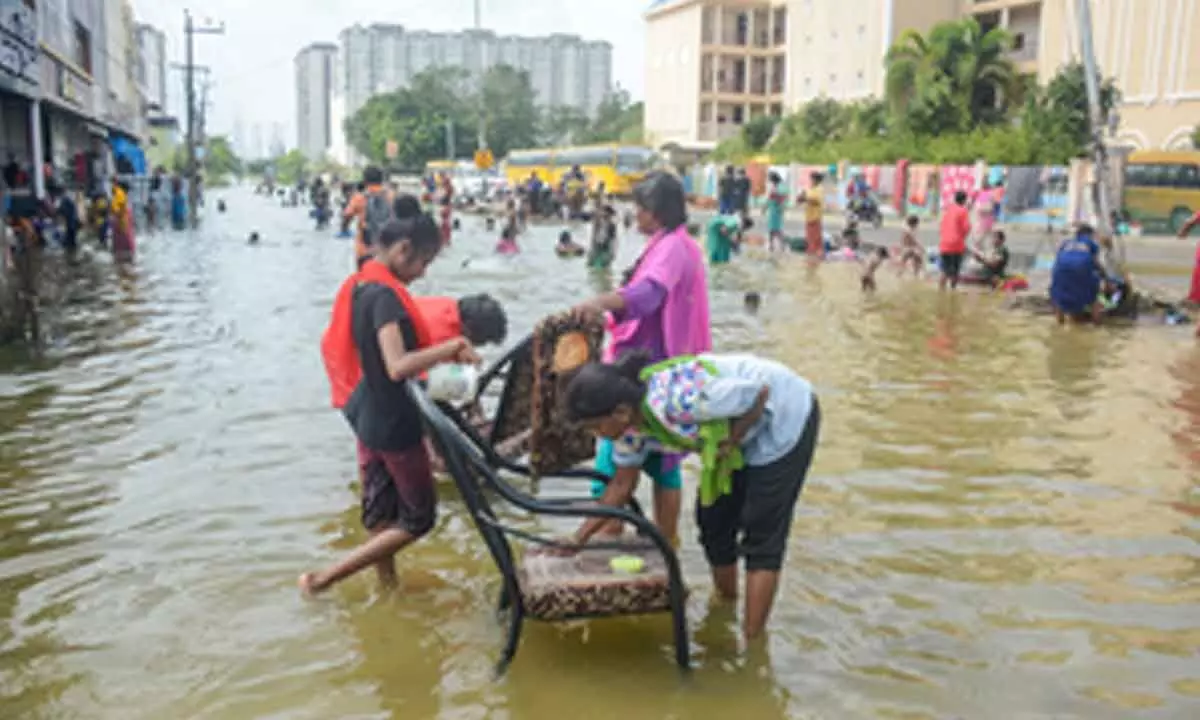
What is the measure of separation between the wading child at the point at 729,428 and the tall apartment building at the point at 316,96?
531 feet

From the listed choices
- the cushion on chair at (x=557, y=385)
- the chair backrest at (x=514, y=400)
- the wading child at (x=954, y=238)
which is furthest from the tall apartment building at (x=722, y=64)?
the cushion on chair at (x=557, y=385)

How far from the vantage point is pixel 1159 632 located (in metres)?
4.39

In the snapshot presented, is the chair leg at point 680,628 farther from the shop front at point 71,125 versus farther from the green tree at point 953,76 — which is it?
the green tree at point 953,76

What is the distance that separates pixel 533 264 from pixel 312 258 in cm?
508

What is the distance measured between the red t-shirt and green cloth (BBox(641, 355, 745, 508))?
1277 centimetres

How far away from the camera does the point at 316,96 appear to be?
564 ft

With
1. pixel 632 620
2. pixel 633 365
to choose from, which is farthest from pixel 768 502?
pixel 632 620

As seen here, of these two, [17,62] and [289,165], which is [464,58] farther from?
[17,62]

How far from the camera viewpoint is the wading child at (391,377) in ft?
13.4

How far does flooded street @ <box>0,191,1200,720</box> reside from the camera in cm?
390

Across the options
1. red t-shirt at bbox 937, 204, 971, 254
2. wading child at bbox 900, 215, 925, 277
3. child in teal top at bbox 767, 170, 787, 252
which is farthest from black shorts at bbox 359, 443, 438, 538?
child in teal top at bbox 767, 170, 787, 252

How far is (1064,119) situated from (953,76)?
7353 millimetres

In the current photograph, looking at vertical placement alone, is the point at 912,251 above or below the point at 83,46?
below

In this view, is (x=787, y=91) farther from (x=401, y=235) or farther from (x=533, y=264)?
(x=401, y=235)
